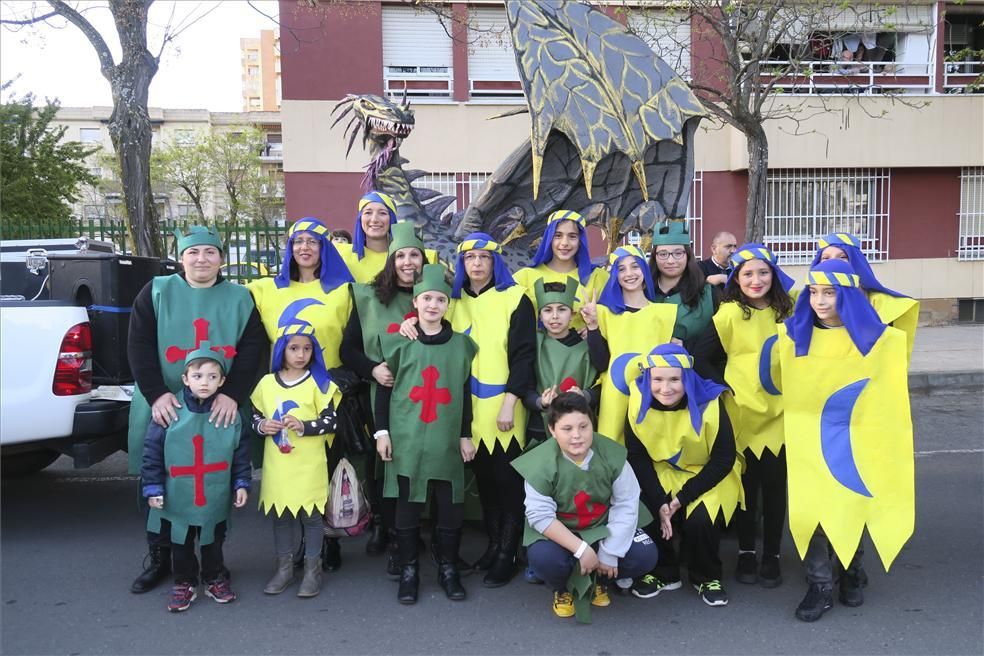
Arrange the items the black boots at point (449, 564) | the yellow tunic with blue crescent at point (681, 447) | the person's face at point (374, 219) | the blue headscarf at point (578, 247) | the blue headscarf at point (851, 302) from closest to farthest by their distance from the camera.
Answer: the blue headscarf at point (851, 302)
the yellow tunic with blue crescent at point (681, 447)
the black boots at point (449, 564)
the blue headscarf at point (578, 247)
the person's face at point (374, 219)

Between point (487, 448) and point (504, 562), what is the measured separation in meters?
0.57

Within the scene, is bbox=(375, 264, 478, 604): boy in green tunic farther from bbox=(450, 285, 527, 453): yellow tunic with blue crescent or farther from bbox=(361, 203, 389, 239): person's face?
bbox=(361, 203, 389, 239): person's face

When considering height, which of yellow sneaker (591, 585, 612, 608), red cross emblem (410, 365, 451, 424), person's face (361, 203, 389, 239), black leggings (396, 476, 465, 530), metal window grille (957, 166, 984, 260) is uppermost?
metal window grille (957, 166, 984, 260)

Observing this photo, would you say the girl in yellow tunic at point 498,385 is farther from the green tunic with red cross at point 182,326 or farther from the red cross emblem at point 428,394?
the green tunic with red cross at point 182,326

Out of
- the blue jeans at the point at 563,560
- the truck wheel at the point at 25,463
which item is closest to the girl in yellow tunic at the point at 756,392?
the blue jeans at the point at 563,560

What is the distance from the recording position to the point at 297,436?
367cm

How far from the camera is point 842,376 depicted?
11.1 ft

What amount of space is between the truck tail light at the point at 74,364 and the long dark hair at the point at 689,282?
3.10 m

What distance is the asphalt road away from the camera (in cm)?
320

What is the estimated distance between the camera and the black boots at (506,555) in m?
3.81

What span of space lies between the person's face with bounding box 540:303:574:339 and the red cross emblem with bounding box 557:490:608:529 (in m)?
0.89

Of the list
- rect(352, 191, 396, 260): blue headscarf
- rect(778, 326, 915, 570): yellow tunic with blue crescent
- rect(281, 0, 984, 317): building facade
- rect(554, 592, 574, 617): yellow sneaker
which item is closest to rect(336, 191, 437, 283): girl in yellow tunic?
rect(352, 191, 396, 260): blue headscarf

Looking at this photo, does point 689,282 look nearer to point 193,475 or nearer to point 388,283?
point 388,283

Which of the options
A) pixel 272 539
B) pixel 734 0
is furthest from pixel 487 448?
pixel 734 0
